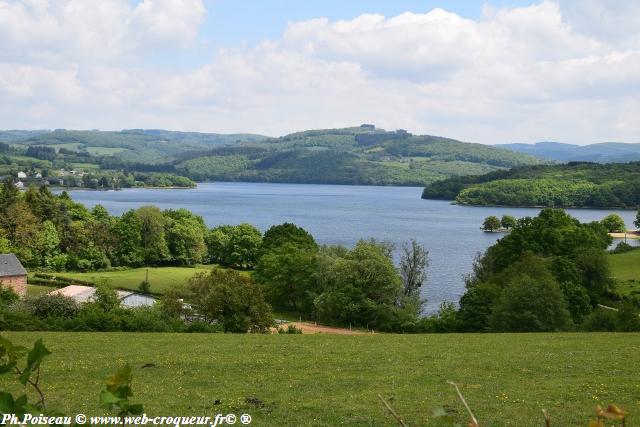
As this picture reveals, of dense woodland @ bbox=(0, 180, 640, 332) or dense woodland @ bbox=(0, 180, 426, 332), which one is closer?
dense woodland @ bbox=(0, 180, 640, 332)

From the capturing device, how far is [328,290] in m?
51.2

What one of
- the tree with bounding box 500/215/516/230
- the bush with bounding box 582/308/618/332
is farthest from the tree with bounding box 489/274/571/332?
the tree with bounding box 500/215/516/230

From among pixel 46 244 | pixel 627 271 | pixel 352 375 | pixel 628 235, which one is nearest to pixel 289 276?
pixel 46 244

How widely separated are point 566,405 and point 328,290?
37.5 m

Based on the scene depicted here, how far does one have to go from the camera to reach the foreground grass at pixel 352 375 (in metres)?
13.7

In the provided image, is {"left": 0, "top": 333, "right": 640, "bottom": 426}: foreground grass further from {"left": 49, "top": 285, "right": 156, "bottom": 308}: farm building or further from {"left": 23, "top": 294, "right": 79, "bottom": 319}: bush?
{"left": 49, "top": 285, "right": 156, "bottom": 308}: farm building

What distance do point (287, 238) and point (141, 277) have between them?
17669 millimetres

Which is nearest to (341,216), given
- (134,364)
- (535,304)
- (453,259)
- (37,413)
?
(453,259)

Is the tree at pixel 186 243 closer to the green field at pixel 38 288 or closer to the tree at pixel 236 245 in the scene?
the tree at pixel 236 245

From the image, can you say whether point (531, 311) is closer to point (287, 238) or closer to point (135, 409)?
point (135, 409)

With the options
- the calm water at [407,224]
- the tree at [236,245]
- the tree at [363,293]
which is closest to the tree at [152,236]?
the tree at [236,245]

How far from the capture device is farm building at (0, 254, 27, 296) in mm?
51125

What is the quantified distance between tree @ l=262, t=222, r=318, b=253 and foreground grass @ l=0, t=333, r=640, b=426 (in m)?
42.2

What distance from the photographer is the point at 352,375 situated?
17.9m
